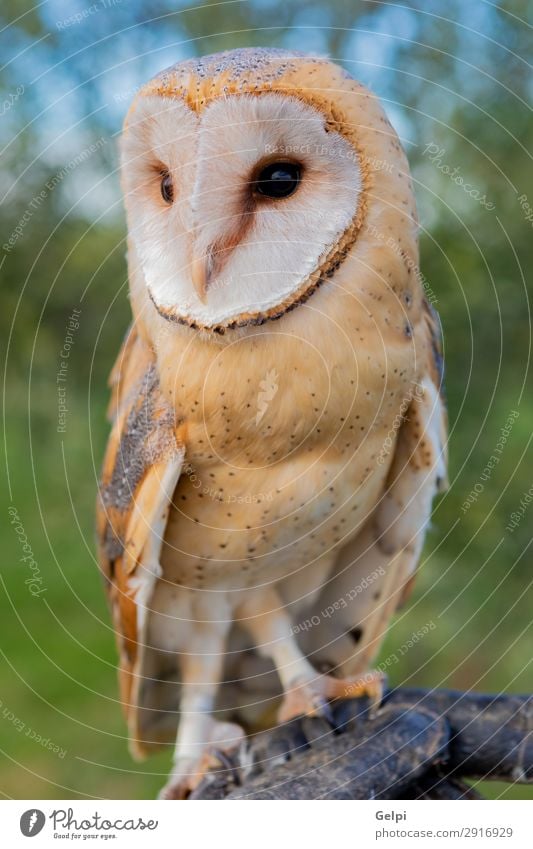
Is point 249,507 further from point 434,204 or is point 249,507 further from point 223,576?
point 434,204

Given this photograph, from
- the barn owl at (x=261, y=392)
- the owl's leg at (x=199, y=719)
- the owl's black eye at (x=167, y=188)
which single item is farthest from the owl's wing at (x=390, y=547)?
the owl's black eye at (x=167, y=188)

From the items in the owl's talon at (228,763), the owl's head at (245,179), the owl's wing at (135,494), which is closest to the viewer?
the owl's head at (245,179)

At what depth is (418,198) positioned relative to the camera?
92 centimetres

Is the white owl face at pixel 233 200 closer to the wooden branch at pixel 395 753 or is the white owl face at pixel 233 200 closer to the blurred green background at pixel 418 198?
the blurred green background at pixel 418 198

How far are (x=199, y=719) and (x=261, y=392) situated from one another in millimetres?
394

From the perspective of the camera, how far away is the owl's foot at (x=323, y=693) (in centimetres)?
88

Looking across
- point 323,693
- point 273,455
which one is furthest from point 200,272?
point 323,693

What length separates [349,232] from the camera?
657 millimetres

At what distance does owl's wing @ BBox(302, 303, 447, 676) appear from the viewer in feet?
2.60

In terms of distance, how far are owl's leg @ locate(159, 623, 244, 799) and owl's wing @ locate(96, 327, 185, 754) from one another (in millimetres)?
57

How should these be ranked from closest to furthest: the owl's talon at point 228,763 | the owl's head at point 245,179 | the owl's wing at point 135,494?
the owl's head at point 245,179, the owl's wing at point 135,494, the owl's talon at point 228,763

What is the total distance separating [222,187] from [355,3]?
1.48 feet
